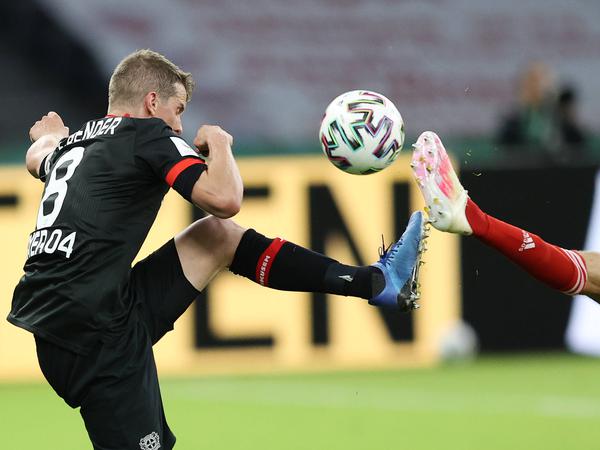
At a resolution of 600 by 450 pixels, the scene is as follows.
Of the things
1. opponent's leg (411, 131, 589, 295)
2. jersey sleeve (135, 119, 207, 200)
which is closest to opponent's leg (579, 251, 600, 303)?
opponent's leg (411, 131, 589, 295)

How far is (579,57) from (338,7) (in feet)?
9.60

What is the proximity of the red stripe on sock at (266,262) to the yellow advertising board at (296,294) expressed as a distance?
411 centimetres

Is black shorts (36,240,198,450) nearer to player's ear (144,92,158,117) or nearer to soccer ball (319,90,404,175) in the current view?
player's ear (144,92,158,117)

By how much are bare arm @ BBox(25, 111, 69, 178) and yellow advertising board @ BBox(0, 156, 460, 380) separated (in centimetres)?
345

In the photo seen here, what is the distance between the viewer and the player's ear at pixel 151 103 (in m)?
5.06

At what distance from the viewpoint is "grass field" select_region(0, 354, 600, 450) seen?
23.0 feet

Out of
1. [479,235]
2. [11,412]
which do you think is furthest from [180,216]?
[479,235]

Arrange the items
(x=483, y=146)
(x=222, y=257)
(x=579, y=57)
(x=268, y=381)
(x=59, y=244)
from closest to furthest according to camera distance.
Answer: (x=59, y=244), (x=222, y=257), (x=268, y=381), (x=483, y=146), (x=579, y=57)

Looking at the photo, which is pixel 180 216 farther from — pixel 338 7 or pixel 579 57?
pixel 579 57

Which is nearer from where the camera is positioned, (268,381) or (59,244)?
(59,244)

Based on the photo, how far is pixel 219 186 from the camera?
4789mm

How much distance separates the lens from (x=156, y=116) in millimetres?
5094

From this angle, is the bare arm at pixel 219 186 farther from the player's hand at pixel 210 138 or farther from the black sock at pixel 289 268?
the black sock at pixel 289 268

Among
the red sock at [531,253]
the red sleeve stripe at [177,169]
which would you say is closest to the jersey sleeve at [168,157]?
the red sleeve stripe at [177,169]
